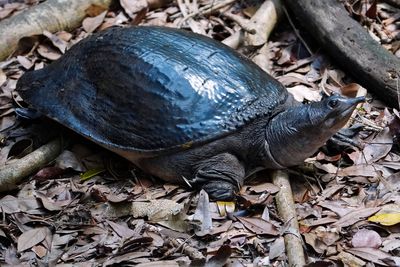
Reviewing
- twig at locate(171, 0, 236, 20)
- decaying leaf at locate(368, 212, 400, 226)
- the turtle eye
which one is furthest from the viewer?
twig at locate(171, 0, 236, 20)

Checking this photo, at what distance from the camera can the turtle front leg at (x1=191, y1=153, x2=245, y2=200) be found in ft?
13.9

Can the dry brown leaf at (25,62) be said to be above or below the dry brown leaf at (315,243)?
above

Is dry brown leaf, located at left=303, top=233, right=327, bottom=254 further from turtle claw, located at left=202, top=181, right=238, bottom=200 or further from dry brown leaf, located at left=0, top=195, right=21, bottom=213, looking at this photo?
dry brown leaf, located at left=0, top=195, right=21, bottom=213

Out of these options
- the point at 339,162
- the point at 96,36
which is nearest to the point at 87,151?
the point at 96,36

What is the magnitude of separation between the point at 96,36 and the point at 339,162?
1.99m

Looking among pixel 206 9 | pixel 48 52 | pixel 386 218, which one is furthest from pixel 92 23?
pixel 386 218

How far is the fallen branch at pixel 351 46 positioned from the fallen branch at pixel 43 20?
2029 millimetres

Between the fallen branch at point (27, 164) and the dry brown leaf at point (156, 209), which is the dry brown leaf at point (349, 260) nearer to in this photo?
the dry brown leaf at point (156, 209)

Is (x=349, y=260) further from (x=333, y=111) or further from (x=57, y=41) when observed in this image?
(x=57, y=41)

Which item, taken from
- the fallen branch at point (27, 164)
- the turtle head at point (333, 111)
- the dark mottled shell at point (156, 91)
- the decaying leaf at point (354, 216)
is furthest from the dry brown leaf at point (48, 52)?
the decaying leaf at point (354, 216)

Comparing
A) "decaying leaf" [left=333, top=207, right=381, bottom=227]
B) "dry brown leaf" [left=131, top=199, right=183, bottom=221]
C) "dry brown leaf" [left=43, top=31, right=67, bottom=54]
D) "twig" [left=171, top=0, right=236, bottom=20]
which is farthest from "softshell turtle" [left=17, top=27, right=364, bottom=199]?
"twig" [left=171, top=0, right=236, bottom=20]

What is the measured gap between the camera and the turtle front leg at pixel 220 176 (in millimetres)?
4238

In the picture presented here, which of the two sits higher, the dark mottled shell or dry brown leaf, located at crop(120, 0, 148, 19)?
the dark mottled shell

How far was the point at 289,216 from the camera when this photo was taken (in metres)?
3.99
